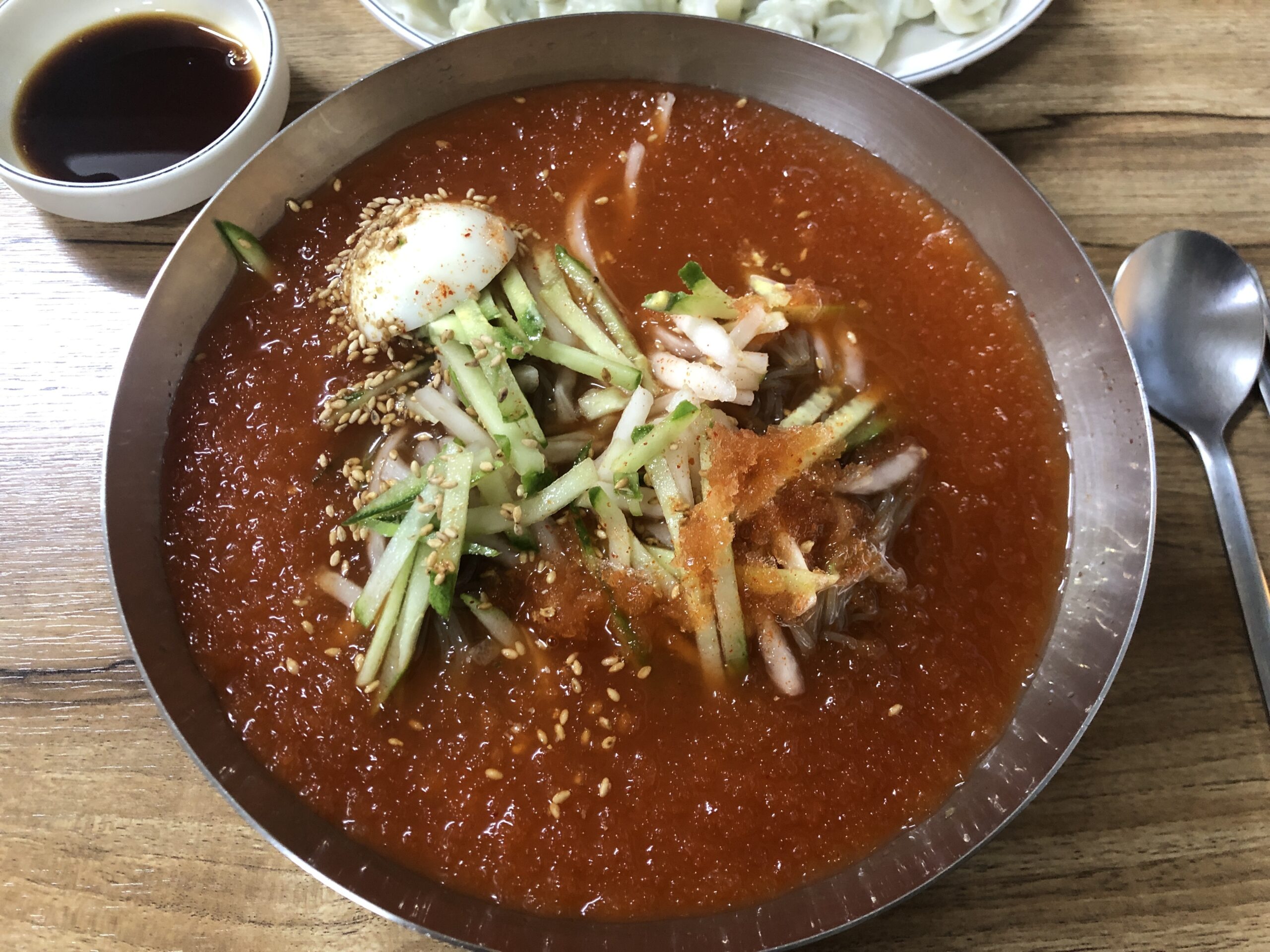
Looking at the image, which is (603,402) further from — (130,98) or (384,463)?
(130,98)

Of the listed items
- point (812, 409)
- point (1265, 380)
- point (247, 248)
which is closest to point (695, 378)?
point (812, 409)

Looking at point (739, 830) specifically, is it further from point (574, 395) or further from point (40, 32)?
point (40, 32)

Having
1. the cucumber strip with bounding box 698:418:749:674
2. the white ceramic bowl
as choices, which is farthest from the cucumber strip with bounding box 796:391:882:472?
the white ceramic bowl

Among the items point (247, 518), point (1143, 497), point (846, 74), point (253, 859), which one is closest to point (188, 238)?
point (247, 518)

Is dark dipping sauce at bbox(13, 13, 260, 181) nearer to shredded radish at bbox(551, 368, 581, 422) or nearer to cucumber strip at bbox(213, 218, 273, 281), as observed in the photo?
cucumber strip at bbox(213, 218, 273, 281)

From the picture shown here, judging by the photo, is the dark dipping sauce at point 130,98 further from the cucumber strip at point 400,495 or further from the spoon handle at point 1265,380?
the spoon handle at point 1265,380

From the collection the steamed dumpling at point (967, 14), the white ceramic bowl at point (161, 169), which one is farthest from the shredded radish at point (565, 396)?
the steamed dumpling at point (967, 14)
